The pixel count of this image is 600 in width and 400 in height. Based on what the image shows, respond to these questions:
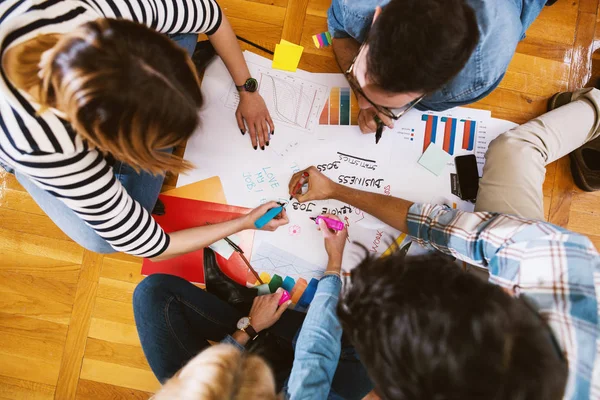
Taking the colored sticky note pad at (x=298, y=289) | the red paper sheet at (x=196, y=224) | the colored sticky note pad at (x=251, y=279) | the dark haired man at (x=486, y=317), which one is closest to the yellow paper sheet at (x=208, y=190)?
the red paper sheet at (x=196, y=224)

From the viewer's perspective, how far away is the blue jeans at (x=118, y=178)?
1030 mm

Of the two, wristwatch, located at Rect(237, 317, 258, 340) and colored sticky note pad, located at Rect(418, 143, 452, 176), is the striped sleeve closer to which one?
colored sticky note pad, located at Rect(418, 143, 452, 176)

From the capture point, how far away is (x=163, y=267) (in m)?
1.19

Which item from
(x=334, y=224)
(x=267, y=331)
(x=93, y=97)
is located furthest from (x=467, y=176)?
(x=93, y=97)

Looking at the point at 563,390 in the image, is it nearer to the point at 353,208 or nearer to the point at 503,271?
the point at 503,271

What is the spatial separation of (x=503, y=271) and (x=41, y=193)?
1.18m

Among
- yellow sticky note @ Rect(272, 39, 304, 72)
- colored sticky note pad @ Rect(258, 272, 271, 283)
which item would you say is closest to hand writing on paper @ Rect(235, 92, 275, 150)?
yellow sticky note @ Rect(272, 39, 304, 72)

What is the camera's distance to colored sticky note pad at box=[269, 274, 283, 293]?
1153 mm

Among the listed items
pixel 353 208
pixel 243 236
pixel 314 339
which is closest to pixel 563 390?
pixel 314 339

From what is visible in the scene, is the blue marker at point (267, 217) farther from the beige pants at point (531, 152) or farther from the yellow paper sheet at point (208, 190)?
the beige pants at point (531, 152)

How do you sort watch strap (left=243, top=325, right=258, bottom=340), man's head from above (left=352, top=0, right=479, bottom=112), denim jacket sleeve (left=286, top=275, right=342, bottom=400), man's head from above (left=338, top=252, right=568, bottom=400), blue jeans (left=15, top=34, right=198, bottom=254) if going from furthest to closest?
watch strap (left=243, top=325, right=258, bottom=340), blue jeans (left=15, top=34, right=198, bottom=254), denim jacket sleeve (left=286, top=275, right=342, bottom=400), man's head from above (left=352, top=0, right=479, bottom=112), man's head from above (left=338, top=252, right=568, bottom=400)

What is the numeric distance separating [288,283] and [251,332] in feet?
0.59

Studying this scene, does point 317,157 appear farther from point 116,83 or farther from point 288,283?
point 116,83

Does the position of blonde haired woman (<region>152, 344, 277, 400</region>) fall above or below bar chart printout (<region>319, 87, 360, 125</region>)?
below
